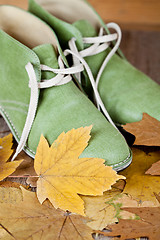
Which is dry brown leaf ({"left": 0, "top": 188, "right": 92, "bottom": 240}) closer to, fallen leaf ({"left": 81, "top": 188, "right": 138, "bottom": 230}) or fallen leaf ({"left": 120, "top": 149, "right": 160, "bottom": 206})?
fallen leaf ({"left": 81, "top": 188, "right": 138, "bottom": 230})

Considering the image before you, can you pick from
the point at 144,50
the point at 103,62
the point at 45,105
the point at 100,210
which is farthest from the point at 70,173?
the point at 144,50

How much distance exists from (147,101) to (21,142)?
1.24 ft

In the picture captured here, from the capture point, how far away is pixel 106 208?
2.14ft

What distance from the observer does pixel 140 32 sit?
6.25ft

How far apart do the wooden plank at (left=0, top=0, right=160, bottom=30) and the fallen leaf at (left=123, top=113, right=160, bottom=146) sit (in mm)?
1554

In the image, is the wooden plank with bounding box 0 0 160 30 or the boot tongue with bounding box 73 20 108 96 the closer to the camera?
the boot tongue with bounding box 73 20 108 96

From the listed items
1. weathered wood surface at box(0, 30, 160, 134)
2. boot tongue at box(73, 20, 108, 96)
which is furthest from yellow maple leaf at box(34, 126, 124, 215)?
weathered wood surface at box(0, 30, 160, 134)

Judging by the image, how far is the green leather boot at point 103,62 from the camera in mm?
919

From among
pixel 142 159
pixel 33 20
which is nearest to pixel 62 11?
pixel 33 20

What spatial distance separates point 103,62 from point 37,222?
0.59 metres

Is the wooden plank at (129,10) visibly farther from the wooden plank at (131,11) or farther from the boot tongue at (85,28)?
the boot tongue at (85,28)

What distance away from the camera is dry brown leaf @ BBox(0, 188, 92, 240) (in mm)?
594

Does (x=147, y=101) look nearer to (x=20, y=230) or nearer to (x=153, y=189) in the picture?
(x=153, y=189)

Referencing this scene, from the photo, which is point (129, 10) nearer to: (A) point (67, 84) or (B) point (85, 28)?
(B) point (85, 28)
